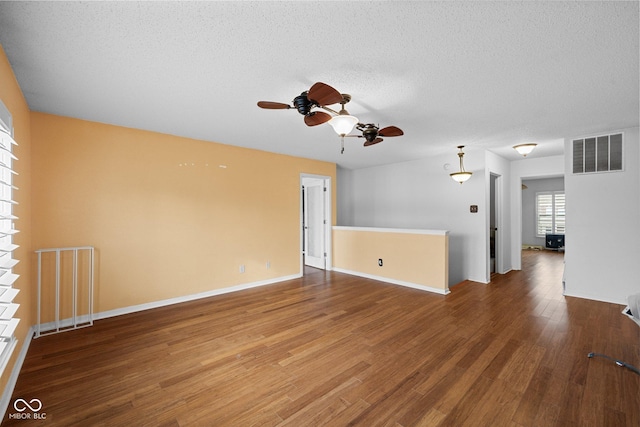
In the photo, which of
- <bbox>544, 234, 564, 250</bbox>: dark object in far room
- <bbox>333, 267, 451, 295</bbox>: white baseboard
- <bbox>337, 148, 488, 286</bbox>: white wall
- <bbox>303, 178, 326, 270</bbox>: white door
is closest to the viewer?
<bbox>333, 267, 451, 295</bbox>: white baseboard

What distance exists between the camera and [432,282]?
179 inches

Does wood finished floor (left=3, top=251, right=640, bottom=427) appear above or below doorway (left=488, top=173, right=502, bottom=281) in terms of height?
below

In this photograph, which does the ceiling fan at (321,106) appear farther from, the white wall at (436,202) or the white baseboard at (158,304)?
the white baseboard at (158,304)

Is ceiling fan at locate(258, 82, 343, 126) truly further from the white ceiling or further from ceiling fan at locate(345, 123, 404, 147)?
ceiling fan at locate(345, 123, 404, 147)

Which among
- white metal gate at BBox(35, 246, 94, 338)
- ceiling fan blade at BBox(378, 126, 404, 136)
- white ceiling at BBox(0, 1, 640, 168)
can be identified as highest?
white ceiling at BBox(0, 1, 640, 168)

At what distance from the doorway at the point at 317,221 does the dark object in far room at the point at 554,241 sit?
318 inches

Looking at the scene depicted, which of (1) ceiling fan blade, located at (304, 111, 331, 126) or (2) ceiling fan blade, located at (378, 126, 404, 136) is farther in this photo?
(2) ceiling fan blade, located at (378, 126, 404, 136)

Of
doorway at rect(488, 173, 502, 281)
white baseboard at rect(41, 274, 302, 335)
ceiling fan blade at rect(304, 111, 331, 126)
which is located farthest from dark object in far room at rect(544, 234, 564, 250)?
ceiling fan blade at rect(304, 111, 331, 126)

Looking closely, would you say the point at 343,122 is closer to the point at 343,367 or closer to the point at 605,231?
the point at 343,367

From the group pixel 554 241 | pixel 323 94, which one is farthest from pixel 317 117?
pixel 554 241

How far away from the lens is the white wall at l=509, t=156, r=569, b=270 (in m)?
5.66

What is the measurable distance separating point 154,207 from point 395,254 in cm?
403

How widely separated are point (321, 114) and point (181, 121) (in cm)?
204

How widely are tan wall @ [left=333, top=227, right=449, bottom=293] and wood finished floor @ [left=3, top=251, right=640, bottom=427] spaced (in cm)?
→ 72
